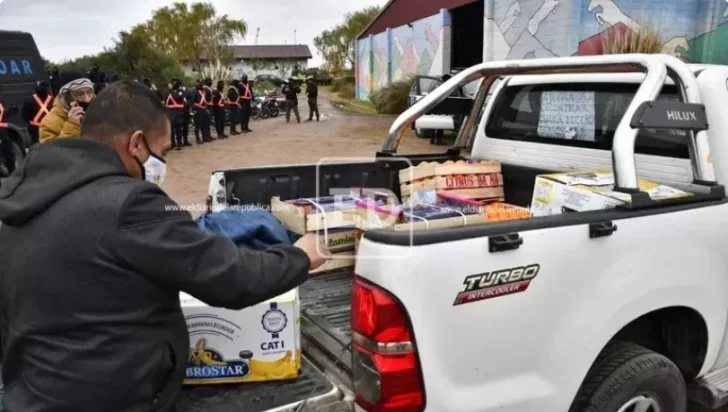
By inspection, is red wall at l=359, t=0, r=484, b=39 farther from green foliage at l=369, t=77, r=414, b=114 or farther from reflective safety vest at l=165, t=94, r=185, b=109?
reflective safety vest at l=165, t=94, r=185, b=109

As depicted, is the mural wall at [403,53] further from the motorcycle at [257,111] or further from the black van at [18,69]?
the black van at [18,69]

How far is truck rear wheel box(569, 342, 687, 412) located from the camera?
243 centimetres

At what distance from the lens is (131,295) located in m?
1.81

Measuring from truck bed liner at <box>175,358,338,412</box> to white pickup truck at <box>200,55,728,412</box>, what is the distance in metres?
0.02

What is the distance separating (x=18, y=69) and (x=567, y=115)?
983cm

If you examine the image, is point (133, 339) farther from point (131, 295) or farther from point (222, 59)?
point (222, 59)

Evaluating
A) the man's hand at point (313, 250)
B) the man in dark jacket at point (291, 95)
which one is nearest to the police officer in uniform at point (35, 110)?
the man's hand at point (313, 250)

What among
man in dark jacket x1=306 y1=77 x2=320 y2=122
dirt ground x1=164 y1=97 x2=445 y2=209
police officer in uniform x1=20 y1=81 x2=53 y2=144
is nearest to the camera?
police officer in uniform x1=20 y1=81 x2=53 y2=144

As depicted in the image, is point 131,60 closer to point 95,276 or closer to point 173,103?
point 173,103

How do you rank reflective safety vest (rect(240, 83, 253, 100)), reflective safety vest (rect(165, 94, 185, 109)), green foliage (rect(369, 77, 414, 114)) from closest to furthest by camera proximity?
reflective safety vest (rect(165, 94, 185, 109)) < reflective safety vest (rect(240, 83, 253, 100)) < green foliage (rect(369, 77, 414, 114))

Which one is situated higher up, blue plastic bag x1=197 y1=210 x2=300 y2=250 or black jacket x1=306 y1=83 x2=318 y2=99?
black jacket x1=306 y1=83 x2=318 y2=99

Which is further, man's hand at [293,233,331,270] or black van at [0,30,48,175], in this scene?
black van at [0,30,48,175]

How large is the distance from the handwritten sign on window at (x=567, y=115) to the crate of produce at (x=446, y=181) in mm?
486

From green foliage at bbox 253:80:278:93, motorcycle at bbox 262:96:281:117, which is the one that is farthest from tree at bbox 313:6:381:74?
motorcycle at bbox 262:96:281:117
